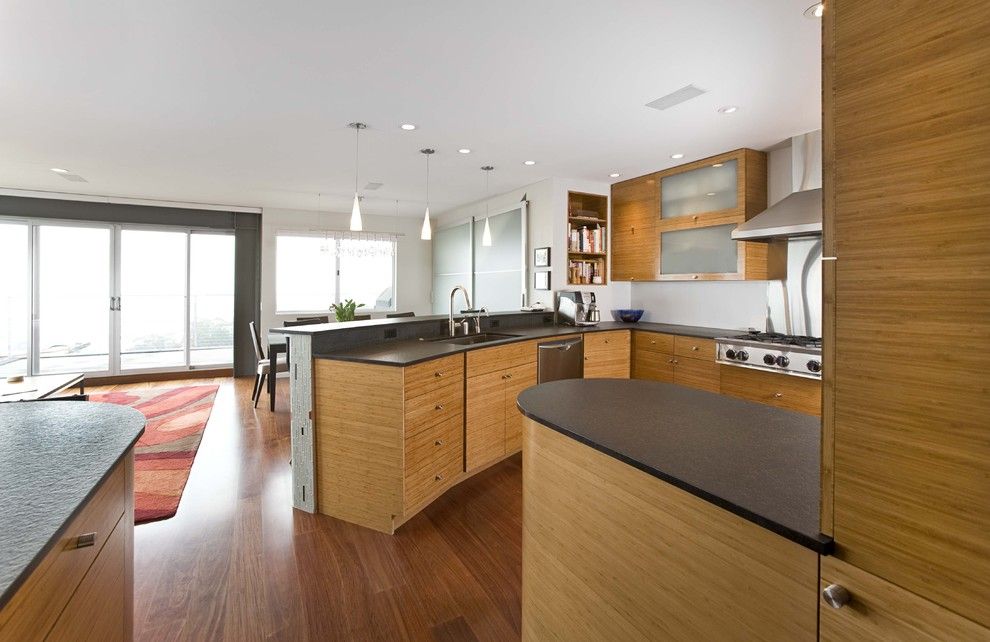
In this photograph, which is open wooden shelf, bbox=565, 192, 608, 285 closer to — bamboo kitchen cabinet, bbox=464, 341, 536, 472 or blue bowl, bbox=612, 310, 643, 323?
blue bowl, bbox=612, 310, 643, 323

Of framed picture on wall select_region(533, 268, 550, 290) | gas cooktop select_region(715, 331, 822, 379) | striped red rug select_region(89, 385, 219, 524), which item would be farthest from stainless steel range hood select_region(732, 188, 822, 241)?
striped red rug select_region(89, 385, 219, 524)

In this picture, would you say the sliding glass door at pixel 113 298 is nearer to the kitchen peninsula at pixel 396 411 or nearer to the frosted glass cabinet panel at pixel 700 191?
the kitchen peninsula at pixel 396 411

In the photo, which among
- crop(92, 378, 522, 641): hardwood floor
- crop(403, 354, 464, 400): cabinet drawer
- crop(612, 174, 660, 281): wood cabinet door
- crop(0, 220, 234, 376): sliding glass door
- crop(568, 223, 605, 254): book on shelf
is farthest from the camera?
crop(0, 220, 234, 376): sliding glass door

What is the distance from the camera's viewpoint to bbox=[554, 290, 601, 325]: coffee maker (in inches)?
187

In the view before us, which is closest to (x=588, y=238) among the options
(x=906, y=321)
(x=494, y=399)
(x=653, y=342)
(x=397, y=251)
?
(x=653, y=342)

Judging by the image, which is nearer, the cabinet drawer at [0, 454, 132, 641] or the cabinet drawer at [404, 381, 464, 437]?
the cabinet drawer at [0, 454, 132, 641]

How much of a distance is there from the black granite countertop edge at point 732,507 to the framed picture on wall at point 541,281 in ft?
12.9

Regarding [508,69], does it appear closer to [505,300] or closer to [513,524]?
[513,524]

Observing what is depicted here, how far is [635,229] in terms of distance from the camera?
507 centimetres

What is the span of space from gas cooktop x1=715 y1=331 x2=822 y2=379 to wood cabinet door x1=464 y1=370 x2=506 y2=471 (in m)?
1.80

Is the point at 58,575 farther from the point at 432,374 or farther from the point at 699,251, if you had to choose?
the point at 699,251

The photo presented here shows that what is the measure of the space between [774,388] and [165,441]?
4.87 meters

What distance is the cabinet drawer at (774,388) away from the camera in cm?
330

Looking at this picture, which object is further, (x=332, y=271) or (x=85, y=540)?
(x=332, y=271)
